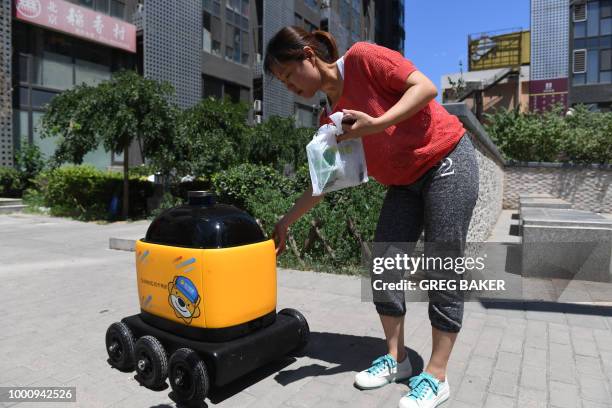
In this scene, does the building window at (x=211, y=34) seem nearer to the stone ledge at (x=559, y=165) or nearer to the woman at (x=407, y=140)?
the stone ledge at (x=559, y=165)

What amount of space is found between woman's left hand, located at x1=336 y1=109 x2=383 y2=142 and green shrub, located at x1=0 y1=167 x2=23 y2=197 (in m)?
16.4

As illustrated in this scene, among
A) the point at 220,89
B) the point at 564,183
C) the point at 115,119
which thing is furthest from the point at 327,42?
the point at 220,89

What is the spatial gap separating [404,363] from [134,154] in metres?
19.3

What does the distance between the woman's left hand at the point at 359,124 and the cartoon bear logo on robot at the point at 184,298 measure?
1.09m

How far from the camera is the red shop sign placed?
15.8 m

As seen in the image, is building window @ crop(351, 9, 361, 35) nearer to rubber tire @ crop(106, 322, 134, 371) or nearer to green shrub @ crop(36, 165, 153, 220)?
green shrub @ crop(36, 165, 153, 220)

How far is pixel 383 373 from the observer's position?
2.33 metres

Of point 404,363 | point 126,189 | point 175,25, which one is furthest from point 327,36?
point 175,25

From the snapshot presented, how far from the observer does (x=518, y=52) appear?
128ft

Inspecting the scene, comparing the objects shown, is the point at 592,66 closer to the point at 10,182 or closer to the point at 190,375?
the point at 10,182

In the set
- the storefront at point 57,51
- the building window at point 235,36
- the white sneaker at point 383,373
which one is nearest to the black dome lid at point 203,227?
the white sneaker at point 383,373

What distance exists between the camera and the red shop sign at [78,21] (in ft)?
51.8

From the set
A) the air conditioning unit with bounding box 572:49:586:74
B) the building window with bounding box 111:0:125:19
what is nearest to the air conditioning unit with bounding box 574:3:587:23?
the air conditioning unit with bounding box 572:49:586:74

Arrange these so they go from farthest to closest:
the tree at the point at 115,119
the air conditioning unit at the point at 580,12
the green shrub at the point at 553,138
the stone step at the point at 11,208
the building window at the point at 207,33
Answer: the air conditioning unit at the point at 580,12 → the building window at the point at 207,33 → the green shrub at the point at 553,138 → the stone step at the point at 11,208 → the tree at the point at 115,119
